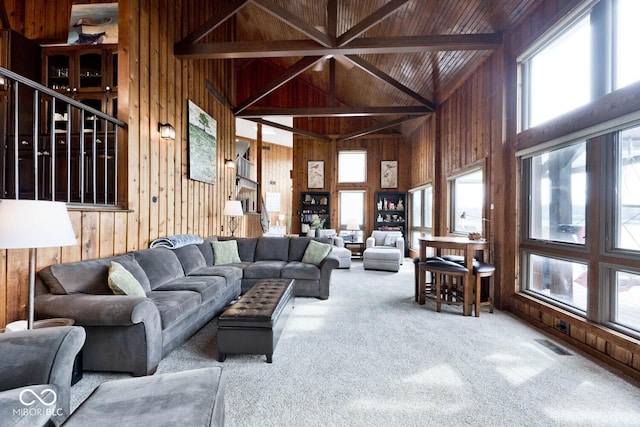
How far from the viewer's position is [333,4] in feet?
13.4

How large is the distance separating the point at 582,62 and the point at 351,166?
657cm

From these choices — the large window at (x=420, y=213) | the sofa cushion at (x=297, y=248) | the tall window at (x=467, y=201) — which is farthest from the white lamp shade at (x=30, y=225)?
the large window at (x=420, y=213)

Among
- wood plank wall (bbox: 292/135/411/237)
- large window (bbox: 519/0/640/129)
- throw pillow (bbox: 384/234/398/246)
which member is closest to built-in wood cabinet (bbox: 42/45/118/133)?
large window (bbox: 519/0/640/129)

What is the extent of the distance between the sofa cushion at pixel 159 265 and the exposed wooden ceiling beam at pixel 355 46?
303 centimetres

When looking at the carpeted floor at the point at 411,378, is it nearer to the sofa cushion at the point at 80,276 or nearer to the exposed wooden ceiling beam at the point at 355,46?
the sofa cushion at the point at 80,276

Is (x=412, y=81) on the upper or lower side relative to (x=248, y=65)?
lower

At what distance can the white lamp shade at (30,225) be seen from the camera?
1555mm

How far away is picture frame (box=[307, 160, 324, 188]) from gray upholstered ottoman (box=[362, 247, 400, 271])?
339 cm

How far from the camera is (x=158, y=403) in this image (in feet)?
3.88

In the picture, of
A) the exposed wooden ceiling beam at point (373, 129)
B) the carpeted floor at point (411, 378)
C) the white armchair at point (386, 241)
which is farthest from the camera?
the exposed wooden ceiling beam at point (373, 129)

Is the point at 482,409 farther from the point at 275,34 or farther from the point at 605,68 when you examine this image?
the point at 275,34

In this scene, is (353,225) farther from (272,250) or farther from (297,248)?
(272,250)

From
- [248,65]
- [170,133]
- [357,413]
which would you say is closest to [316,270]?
[357,413]

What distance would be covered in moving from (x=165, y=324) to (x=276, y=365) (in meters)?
0.95
